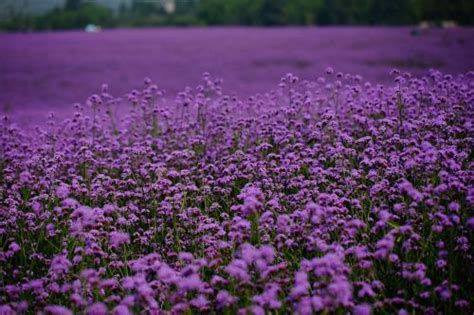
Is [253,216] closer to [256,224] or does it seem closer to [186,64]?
[256,224]

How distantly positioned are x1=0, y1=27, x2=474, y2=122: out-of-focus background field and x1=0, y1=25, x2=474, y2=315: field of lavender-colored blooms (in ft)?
16.4

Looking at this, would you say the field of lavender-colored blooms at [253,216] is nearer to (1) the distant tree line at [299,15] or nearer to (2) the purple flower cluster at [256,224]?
(2) the purple flower cluster at [256,224]

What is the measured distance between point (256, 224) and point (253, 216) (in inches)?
24.6

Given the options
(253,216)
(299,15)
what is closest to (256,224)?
(253,216)

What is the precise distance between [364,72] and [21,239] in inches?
462

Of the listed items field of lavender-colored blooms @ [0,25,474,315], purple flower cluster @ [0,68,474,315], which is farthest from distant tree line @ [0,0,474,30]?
purple flower cluster @ [0,68,474,315]

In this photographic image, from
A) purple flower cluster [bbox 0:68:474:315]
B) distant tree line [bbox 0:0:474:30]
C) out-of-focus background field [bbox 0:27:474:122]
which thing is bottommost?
purple flower cluster [bbox 0:68:474:315]

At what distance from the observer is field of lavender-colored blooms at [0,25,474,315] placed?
3.21m

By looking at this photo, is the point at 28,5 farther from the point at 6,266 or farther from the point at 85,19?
the point at 6,266

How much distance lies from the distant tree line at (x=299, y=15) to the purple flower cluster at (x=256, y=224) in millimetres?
47100

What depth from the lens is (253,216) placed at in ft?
15.3

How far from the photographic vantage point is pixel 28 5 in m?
59.2

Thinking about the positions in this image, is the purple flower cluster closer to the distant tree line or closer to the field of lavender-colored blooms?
the field of lavender-colored blooms

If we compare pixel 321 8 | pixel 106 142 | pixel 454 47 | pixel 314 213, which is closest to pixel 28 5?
pixel 321 8
